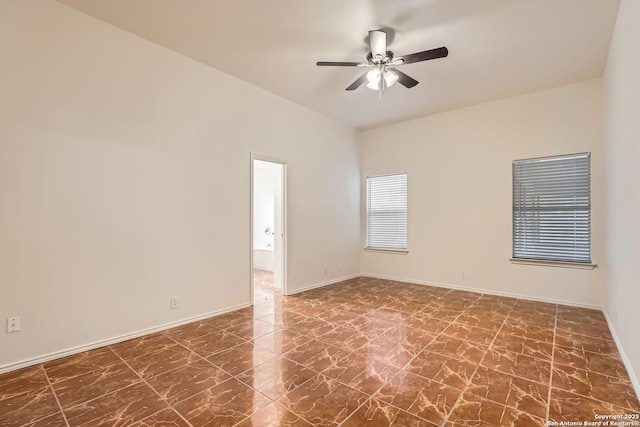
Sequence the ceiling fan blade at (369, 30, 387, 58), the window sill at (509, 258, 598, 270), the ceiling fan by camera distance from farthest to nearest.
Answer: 1. the window sill at (509, 258, 598, 270)
2. the ceiling fan blade at (369, 30, 387, 58)
3. the ceiling fan

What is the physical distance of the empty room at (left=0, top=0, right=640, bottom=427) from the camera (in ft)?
7.16

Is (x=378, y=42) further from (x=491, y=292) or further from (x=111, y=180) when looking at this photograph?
(x=491, y=292)

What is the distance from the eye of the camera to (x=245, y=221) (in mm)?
4160

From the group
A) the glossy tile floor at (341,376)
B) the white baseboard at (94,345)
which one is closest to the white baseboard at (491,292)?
the glossy tile floor at (341,376)

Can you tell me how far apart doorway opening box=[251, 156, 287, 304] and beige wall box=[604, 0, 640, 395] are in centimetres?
381

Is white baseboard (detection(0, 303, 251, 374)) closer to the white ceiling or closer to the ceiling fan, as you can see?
the white ceiling

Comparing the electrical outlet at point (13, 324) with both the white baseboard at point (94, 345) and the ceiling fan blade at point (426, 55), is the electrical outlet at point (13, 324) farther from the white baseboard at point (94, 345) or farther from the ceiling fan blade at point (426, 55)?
the ceiling fan blade at point (426, 55)

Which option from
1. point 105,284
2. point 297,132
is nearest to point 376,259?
point 297,132

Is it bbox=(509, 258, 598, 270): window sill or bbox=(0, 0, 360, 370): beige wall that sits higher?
bbox=(0, 0, 360, 370): beige wall

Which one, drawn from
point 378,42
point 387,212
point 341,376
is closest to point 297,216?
point 387,212

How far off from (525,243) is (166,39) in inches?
215

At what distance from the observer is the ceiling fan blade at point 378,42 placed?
295 centimetres

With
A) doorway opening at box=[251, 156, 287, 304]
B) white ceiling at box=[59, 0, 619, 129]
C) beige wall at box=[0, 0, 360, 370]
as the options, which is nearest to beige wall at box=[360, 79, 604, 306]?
white ceiling at box=[59, 0, 619, 129]

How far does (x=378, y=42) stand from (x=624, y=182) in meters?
2.52
